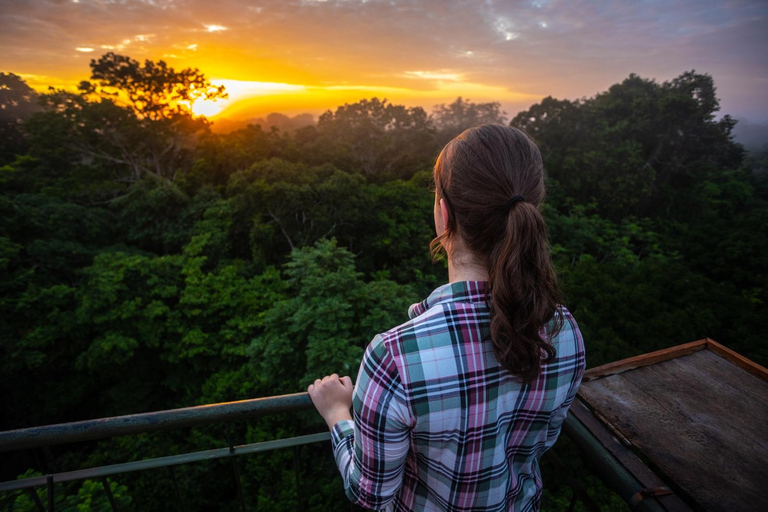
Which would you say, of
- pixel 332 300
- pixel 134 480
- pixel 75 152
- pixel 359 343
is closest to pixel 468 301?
pixel 332 300

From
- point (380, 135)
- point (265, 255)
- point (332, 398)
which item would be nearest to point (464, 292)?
point (332, 398)

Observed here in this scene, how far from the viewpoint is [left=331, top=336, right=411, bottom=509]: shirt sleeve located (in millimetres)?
664

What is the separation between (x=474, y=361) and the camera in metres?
0.69

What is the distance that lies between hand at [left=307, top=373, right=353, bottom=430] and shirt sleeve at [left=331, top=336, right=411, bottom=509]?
0.60ft

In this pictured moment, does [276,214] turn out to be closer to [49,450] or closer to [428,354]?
[49,450]

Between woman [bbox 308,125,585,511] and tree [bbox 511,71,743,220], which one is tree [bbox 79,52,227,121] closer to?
tree [bbox 511,71,743,220]

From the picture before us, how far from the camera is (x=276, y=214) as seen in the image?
11.2m

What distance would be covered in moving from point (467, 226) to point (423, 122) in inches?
1003

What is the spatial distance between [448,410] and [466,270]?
28 cm

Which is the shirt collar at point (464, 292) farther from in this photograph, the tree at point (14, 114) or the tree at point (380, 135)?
the tree at point (14, 114)

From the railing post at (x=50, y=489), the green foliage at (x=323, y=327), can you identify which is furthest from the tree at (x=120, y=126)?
the railing post at (x=50, y=489)

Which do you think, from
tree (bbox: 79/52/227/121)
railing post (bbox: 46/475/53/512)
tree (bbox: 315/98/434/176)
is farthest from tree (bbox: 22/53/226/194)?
railing post (bbox: 46/475/53/512)

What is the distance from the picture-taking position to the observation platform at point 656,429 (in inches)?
35.3

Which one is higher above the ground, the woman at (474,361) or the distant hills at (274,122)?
the woman at (474,361)
